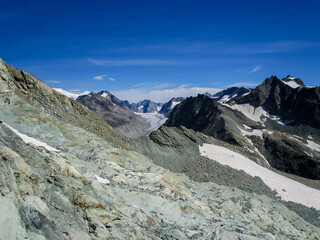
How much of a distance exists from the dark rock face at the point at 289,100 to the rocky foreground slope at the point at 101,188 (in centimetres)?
11069

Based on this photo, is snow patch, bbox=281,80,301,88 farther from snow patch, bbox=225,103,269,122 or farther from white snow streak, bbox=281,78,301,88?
snow patch, bbox=225,103,269,122

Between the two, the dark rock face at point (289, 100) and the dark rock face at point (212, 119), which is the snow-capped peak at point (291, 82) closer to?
the dark rock face at point (289, 100)

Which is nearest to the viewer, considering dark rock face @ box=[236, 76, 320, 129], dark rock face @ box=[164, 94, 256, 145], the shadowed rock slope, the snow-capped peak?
the shadowed rock slope

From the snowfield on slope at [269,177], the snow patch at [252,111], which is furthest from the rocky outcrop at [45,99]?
the snow patch at [252,111]

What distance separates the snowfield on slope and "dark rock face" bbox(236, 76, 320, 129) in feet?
314

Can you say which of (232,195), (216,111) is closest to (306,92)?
(216,111)

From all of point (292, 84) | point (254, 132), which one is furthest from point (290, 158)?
point (292, 84)

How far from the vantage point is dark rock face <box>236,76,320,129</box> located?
5148 inches

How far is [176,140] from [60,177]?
1306 inches

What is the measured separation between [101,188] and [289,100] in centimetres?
15795

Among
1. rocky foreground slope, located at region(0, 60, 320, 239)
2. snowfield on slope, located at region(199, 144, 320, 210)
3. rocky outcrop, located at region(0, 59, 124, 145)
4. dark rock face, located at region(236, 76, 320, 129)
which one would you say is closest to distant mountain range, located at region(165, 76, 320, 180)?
dark rock face, located at region(236, 76, 320, 129)

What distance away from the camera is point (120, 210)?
1462 centimetres

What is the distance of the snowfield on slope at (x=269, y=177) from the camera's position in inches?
1603

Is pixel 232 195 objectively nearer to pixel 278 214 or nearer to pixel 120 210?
pixel 278 214
